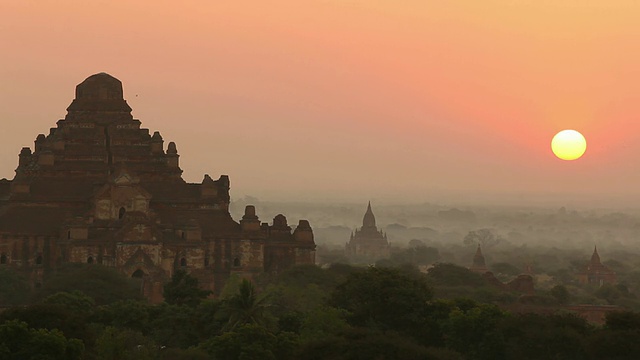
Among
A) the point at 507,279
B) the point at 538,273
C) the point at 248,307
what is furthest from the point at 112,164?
the point at 538,273

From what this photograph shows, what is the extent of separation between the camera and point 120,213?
102 meters

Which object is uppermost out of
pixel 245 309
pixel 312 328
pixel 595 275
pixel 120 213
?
pixel 120 213

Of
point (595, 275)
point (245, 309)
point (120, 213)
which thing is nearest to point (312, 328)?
point (245, 309)

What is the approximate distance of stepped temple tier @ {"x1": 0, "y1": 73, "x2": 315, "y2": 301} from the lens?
3910 inches

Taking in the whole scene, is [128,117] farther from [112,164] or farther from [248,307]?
[248,307]

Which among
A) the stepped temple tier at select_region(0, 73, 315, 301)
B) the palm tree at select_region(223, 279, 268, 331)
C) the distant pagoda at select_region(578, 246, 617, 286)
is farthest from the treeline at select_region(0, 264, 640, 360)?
the distant pagoda at select_region(578, 246, 617, 286)

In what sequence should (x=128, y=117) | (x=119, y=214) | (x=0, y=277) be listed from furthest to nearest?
(x=128, y=117), (x=119, y=214), (x=0, y=277)

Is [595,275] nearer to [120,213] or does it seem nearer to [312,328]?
[120,213]

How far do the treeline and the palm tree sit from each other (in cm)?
4

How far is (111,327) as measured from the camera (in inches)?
2739

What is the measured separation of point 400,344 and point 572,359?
840 cm

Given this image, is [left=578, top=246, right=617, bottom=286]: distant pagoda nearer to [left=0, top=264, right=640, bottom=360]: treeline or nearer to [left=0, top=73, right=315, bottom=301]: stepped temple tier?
[left=0, top=73, right=315, bottom=301]: stepped temple tier

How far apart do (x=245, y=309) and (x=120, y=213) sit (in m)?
31.0

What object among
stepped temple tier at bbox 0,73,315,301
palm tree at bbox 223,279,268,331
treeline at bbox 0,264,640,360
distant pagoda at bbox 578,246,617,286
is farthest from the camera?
distant pagoda at bbox 578,246,617,286
